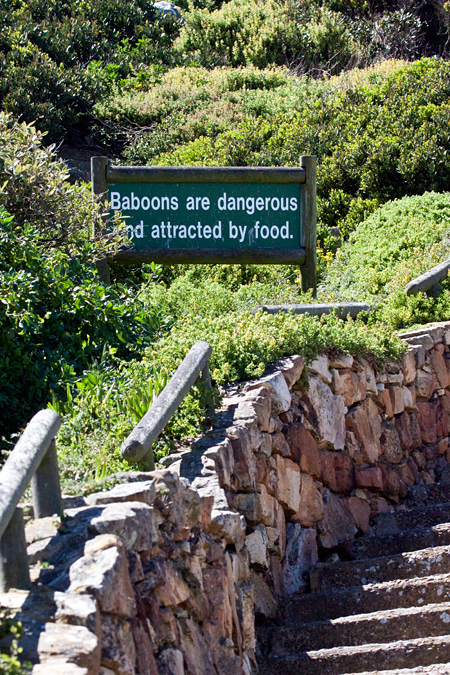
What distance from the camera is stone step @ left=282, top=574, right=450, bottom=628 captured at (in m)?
5.19

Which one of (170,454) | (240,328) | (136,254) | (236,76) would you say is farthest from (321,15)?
(170,454)

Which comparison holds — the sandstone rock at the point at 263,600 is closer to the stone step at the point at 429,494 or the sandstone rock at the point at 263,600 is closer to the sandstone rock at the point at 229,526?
the sandstone rock at the point at 229,526

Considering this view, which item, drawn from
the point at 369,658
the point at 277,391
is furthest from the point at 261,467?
the point at 369,658

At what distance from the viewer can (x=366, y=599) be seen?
527 centimetres

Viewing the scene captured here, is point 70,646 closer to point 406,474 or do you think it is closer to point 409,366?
point 406,474

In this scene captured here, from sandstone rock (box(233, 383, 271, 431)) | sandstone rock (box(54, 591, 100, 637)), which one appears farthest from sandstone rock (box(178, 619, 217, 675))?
sandstone rock (box(233, 383, 271, 431))

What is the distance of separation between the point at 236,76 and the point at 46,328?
12.0 metres

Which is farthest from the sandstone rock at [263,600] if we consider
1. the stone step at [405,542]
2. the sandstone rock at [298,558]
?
the stone step at [405,542]

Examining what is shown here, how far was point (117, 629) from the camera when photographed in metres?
2.79

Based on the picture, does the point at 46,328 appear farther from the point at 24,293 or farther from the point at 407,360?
the point at 407,360

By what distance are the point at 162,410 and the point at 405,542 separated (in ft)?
8.95

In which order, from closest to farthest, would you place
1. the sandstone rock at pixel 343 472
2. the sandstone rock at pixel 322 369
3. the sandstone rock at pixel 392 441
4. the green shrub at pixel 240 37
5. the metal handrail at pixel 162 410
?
the metal handrail at pixel 162 410
the sandstone rock at pixel 322 369
the sandstone rock at pixel 343 472
the sandstone rock at pixel 392 441
the green shrub at pixel 240 37

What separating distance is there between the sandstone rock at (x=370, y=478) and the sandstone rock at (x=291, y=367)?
132 centimetres

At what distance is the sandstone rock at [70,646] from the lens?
2.41 m
